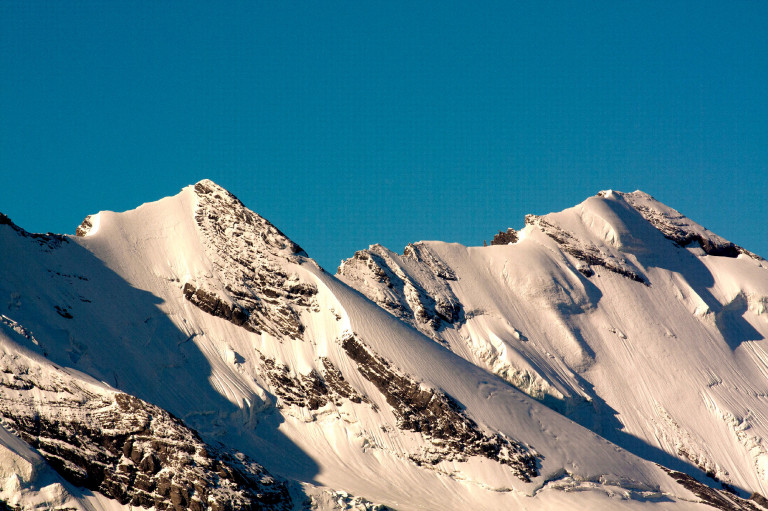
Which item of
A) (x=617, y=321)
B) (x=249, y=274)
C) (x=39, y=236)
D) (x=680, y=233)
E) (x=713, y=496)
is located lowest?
(x=39, y=236)

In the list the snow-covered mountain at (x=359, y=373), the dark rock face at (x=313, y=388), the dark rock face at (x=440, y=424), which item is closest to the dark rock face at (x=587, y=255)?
the snow-covered mountain at (x=359, y=373)

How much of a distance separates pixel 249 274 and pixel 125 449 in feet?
97.9

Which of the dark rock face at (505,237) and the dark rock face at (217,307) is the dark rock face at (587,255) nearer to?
the dark rock face at (505,237)

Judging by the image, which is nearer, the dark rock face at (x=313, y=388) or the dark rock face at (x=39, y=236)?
the dark rock face at (x=313, y=388)

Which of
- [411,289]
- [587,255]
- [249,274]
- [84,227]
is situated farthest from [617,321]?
[84,227]

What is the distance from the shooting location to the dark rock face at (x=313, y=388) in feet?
324

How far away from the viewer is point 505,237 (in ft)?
456

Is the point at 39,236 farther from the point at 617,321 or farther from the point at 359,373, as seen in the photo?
the point at 617,321

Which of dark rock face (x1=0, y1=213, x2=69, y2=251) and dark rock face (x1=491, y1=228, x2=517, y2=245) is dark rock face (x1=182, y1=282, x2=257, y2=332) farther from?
dark rock face (x1=491, y1=228, x2=517, y2=245)

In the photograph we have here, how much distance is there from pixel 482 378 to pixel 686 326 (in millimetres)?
34825

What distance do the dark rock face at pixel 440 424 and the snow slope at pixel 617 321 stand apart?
14232mm

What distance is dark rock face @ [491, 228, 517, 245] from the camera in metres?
138

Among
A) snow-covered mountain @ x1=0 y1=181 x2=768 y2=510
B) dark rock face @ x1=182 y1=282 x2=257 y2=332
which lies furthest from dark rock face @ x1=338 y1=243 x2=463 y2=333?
dark rock face @ x1=182 y1=282 x2=257 y2=332

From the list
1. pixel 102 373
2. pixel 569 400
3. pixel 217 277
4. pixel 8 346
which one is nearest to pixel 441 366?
pixel 569 400
